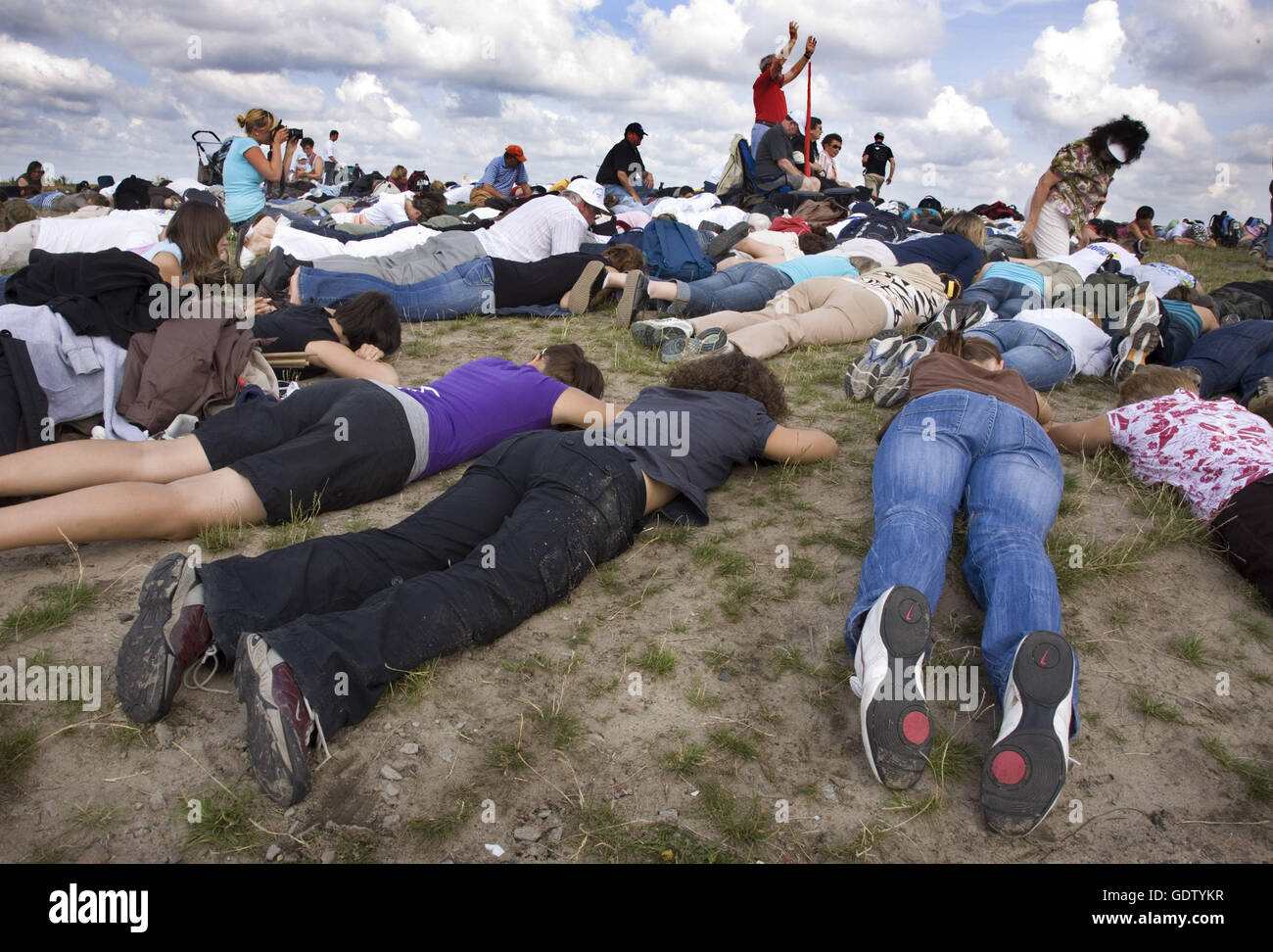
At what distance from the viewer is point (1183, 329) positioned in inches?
218

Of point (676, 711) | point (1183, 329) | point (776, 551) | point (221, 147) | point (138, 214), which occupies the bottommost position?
point (676, 711)

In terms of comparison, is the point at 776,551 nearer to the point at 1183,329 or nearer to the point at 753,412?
the point at 753,412

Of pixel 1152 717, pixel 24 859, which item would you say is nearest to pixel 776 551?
pixel 1152 717

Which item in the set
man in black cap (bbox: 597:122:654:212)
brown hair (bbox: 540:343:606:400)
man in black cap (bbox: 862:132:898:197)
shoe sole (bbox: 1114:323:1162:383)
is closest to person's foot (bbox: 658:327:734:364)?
brown hair (bbox: 540:343:606:400)

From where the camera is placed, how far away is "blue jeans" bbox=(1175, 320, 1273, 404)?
5035mm

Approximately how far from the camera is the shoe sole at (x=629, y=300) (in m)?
6.28

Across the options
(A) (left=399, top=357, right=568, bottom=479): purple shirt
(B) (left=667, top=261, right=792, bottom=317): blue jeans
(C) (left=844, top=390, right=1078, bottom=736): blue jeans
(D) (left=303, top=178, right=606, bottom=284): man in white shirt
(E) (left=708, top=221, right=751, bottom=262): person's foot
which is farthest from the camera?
(E) (left=708, top=221, right=751, bottom=262): person's foot

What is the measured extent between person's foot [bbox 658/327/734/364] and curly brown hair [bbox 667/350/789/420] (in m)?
1.76

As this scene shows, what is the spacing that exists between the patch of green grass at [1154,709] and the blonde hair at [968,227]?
653cm

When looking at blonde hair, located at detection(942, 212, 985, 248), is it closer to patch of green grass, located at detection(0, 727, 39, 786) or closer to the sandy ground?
the sandy ground

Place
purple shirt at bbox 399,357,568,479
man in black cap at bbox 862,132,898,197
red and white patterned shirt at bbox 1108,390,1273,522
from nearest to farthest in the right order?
1. red and white patterned shirt at bbox 1108,390,1273,522
2. purple shirt at bbox 399,357,568,479
3. man in black cap at bbox 862,132,898,197

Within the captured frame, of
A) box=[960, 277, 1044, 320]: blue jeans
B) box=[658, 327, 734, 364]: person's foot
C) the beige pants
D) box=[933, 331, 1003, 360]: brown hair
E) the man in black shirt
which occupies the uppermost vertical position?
the man in black shirt

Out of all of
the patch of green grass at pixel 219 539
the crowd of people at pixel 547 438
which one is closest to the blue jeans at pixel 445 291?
the crowd of people at pixel 547 438
